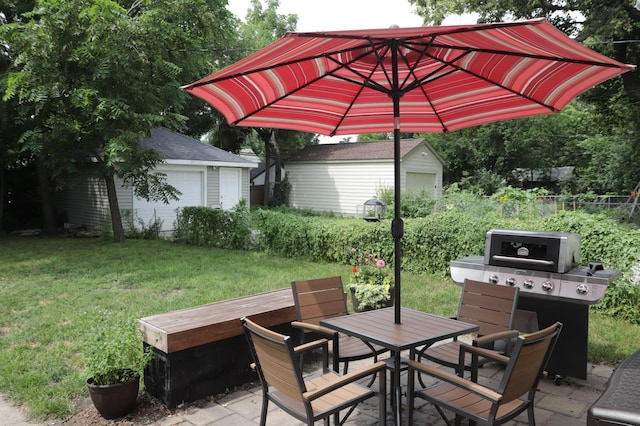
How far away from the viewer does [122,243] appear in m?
12.0

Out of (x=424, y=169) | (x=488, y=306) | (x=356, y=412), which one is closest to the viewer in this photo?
(x=356, y=412)

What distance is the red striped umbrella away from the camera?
7.94 ft

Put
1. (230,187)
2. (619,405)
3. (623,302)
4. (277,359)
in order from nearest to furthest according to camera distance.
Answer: (619,405) < (277,359) < (623,302) < (230,187)

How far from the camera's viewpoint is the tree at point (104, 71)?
9.30 metres

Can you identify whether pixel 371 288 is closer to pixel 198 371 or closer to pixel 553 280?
pixel 553 280

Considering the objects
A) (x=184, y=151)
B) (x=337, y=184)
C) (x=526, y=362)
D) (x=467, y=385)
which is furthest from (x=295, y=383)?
(x=337, y=184)

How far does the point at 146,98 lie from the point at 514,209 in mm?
9412

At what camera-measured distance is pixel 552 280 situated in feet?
12.2

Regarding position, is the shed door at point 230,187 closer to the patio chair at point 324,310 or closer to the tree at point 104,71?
the tree at point 104,71

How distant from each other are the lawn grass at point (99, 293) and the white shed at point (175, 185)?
282cm

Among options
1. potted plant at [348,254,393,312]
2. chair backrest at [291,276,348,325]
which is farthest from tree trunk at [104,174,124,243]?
chair backrest at [291,276,348,325]

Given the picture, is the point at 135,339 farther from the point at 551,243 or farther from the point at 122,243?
the point at 122,243

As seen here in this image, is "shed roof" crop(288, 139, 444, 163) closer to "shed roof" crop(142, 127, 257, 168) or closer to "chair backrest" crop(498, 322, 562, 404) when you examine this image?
"shed roof" crop(142, 127, 257, 168)

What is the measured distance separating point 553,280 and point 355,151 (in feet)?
62.1
